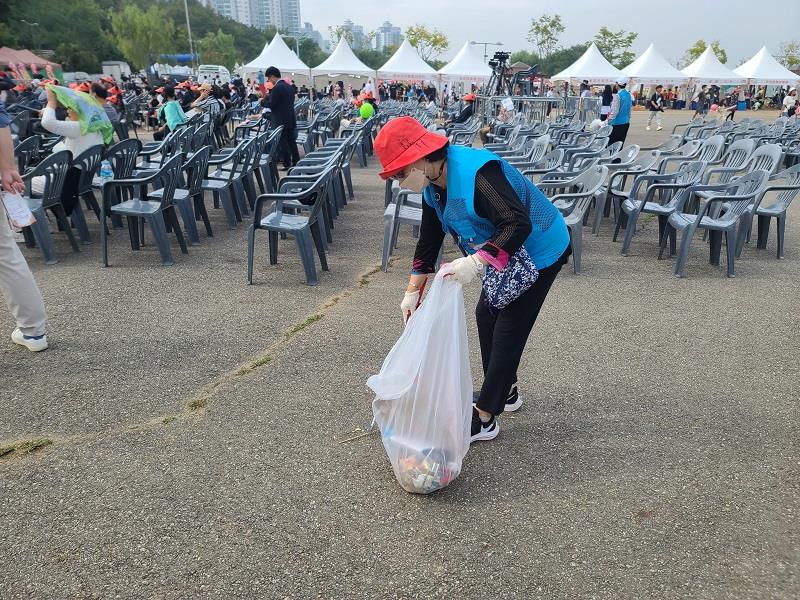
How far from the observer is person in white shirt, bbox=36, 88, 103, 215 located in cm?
553

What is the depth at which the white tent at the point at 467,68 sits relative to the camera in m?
25.6

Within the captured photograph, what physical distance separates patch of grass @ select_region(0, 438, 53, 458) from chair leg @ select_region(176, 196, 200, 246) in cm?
345

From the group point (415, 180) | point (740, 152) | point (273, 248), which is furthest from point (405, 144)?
point (740, 152)

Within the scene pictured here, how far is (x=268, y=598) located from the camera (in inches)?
76.7

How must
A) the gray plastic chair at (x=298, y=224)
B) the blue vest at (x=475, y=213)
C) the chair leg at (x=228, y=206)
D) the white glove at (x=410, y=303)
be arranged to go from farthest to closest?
the chair leg at (x=228, y=206), the gray plastic chair at (x=298, y=224), the white glove at (x=410, y=303), the blue vest at (x=475, y=213)

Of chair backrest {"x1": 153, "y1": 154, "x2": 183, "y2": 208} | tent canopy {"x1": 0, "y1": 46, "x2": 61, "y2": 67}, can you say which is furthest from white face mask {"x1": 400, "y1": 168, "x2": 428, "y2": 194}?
tent canopy {"x1": 0, "y1": 46, "x2": 61, "y2": 67}

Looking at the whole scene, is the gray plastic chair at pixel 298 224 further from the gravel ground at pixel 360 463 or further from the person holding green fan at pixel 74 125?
the person holding green fan at pixel 74 125

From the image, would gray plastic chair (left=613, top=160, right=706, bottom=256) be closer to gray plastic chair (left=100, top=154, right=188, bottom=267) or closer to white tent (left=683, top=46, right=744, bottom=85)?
gray plastic chair (left=100, top=154, right=188, bottom=267)

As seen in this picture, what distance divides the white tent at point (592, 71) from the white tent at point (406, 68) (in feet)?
19.0

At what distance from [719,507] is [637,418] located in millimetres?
700

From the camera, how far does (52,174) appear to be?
5273mm

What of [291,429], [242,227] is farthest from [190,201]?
[291,429]

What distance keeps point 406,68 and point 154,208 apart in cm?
2338

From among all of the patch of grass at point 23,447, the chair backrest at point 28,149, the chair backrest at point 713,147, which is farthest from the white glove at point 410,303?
the chair backrest at point 713,147
